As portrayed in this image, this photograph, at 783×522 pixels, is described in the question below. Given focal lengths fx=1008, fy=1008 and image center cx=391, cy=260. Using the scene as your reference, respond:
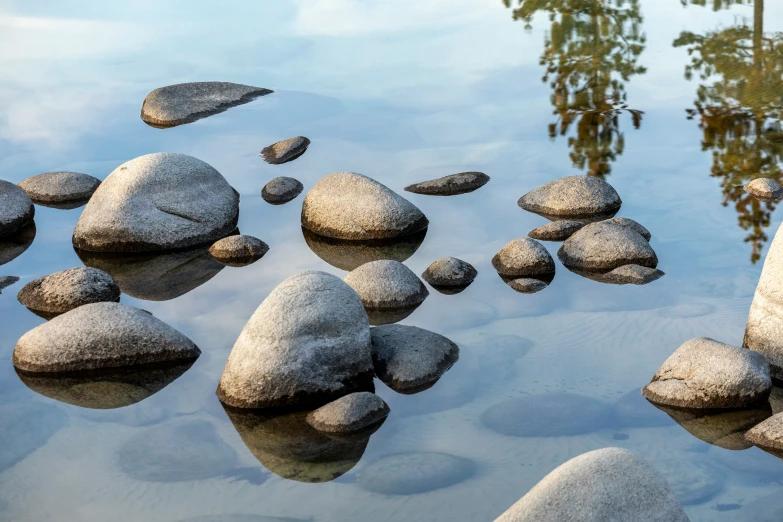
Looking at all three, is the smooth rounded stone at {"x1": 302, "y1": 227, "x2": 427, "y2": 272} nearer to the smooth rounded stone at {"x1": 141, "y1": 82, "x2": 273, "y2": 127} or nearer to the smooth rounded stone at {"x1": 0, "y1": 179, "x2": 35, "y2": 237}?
the smooth rounded stone at {"x1": 0, "y1": 179, "x2": 35, "y2": 237}

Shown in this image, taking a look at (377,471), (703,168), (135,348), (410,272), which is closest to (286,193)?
(410,272)

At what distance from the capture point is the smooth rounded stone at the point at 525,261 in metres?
7.96

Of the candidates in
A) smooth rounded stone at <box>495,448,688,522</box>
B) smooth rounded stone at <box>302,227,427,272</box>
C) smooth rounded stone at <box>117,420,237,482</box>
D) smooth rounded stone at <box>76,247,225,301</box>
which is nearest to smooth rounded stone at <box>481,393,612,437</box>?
smooth rounded stone at <box>495,448,688,522</box>

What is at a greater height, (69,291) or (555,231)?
(69,291)

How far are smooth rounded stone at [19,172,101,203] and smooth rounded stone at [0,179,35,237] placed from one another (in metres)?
0.44

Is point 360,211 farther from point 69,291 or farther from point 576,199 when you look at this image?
point 69,291

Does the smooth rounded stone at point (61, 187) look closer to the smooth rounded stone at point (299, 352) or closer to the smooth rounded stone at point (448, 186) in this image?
the smooth rounded stone at point (448, 186)

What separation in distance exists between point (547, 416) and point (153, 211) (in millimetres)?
4412

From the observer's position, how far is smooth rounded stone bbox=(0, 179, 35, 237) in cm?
941

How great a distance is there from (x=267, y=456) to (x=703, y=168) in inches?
251

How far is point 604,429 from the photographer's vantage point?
5.76 metres

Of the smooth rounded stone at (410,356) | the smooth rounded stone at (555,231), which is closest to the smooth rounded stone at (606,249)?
the smooth rounded stone at (555,231)

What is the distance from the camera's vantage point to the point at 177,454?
5.72 meters

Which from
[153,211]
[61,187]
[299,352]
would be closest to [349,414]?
[299,352]
